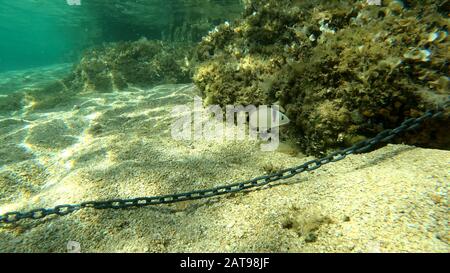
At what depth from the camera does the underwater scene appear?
247 cm

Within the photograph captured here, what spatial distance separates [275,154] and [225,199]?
1231 mm

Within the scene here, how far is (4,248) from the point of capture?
8.44 feet

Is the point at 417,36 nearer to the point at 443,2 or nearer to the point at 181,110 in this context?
the point at 443,2

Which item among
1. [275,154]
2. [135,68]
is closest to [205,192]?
[275,154]

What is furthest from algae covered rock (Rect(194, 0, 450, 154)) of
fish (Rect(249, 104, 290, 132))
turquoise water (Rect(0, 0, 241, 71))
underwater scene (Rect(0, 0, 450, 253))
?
turquoise water (Rect(0, 0, 241, 71))

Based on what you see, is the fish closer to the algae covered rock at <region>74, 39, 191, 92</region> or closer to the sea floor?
the sea floor

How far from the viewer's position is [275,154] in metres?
3.88

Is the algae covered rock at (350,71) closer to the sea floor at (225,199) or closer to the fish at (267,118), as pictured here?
the fish at (267,118)

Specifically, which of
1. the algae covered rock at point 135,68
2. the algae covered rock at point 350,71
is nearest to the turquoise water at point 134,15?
the algae covered rock at point 135,68

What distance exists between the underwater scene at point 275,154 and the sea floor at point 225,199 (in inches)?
0.6

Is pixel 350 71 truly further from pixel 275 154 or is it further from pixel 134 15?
pixel 134 15

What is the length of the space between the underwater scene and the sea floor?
2cm

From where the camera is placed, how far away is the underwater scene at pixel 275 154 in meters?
2.47

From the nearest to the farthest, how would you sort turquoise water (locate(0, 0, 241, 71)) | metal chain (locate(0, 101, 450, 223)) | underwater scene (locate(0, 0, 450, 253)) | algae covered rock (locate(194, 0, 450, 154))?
underwater scene (locate(0, 0, 450, 253)), metal chain (locate(0, 101, 450, 223)), algae covered rock (locate(194, 0, 450, 154)), turquoise water (locate(0, 0, 241, 71))
